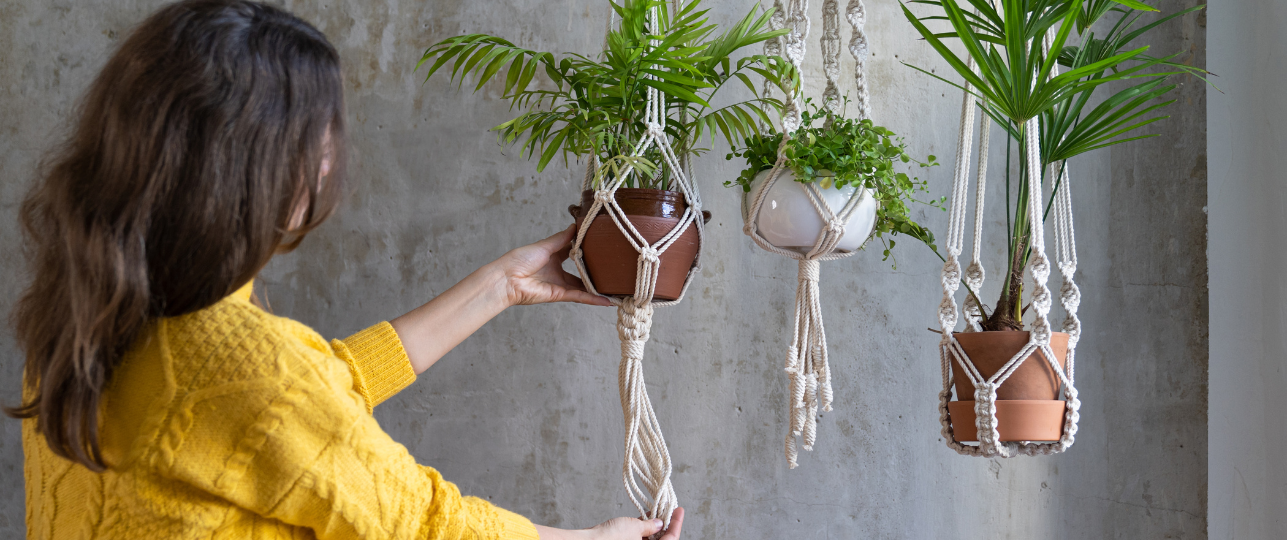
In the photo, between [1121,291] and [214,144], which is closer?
[214,144]

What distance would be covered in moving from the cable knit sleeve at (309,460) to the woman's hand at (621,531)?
233mm

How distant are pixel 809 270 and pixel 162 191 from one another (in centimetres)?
93

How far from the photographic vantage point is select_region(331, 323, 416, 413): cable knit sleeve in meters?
1.18

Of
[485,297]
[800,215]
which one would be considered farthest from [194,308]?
[800,215]

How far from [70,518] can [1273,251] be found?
202 centimetres

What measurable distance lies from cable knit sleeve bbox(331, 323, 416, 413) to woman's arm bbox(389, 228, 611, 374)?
1.1 inches

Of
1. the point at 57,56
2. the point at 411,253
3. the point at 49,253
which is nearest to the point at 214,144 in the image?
the point at 49,253

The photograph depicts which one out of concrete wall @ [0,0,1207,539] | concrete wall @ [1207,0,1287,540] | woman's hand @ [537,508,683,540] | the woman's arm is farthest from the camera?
concrete wall @ [0,0,1207,539]

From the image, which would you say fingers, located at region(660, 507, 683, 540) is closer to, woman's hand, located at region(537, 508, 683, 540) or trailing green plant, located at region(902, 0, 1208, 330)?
woman's hand, located at region(537, 508, 683, 540)

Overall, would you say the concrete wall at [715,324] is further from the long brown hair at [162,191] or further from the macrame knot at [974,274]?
the long brown hair at [162,191]

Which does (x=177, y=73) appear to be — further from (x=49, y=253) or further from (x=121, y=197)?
(x=49, y=253)

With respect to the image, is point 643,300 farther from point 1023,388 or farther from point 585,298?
point 1023,388

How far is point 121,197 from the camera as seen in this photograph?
0.72 m

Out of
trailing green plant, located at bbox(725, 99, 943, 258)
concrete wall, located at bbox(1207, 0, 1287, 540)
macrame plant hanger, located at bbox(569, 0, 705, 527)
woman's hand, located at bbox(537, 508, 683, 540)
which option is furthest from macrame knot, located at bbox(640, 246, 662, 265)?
concrete wall, located at bbox(1207, 0, 1287, 540)
